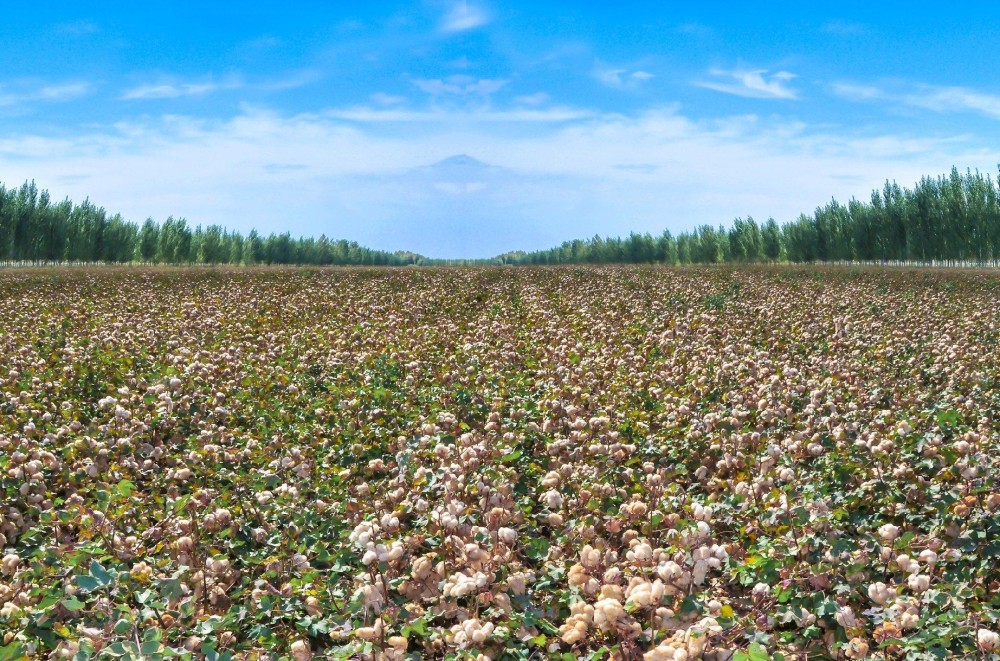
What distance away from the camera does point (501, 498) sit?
5.80 meters

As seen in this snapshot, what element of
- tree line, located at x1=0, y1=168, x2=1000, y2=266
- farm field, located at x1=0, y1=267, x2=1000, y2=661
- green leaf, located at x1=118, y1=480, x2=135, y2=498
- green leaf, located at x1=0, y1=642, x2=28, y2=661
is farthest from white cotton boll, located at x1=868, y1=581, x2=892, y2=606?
tree line, located at x1=0, y1=168, x2=1000, y2=266

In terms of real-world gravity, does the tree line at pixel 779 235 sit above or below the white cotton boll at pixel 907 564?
above

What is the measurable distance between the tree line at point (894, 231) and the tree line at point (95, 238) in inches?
2346

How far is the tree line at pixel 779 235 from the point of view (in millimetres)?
65438

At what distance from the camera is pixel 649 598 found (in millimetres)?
3971

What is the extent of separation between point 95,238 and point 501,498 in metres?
80.3

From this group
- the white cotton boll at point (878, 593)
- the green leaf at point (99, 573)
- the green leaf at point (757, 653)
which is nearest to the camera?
the green leaf at point (757, 653)

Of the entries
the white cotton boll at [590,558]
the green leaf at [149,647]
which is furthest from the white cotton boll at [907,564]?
the green leaf at [149,647]

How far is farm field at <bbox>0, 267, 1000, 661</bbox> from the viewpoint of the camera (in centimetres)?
437

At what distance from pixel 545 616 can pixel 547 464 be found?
293cm

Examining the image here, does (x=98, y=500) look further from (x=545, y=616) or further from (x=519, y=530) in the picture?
(x=545, y=616)

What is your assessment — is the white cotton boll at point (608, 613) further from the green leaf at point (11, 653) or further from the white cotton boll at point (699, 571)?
the green leaf at point (11, 653)

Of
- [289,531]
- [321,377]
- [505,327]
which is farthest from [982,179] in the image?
[289,531]

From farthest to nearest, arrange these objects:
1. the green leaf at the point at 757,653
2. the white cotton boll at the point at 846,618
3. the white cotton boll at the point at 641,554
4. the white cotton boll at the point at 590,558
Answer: the white cotton boll at the point at 590,558 < the white cotton boll at the point at 641,554 < the white cotton boll at the point at 846,618 < the green leaf at the point at 757,653
